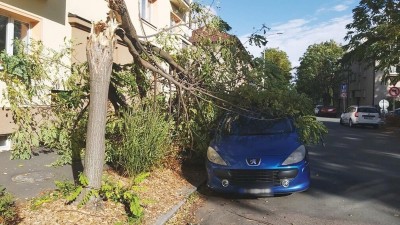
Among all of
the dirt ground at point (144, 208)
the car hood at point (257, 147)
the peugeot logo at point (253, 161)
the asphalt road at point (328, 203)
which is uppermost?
the car hood at point (257, 147)

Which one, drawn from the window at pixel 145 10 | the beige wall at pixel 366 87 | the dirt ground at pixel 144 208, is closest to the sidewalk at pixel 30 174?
the dirt ground at pixel 144 208

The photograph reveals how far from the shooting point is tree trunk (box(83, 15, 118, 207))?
19.7ft

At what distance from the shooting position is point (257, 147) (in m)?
7.63

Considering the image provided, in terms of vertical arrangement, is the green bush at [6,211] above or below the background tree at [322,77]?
below

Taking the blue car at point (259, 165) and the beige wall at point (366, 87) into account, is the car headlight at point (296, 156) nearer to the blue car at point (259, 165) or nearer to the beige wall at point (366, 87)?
the blue car at point (259, 165)

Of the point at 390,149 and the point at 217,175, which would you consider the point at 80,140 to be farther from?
the point at 390,149

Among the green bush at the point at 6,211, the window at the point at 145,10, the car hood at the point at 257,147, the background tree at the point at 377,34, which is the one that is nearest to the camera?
the green bush at the point at 6,211

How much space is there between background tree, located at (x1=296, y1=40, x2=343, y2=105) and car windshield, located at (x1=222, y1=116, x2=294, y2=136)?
56.8 m

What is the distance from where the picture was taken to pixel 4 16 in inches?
393

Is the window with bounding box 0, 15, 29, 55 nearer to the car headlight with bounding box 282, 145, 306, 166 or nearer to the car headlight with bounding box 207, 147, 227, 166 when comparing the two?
the car headlight with bounding box 207, 147, 227, 166

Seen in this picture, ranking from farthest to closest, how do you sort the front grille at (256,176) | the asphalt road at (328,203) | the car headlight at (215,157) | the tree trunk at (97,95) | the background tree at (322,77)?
1. the background tree at (322,77)
2. the car headlight at (215,157)
3. the front grille at (256,176)
4. the asphalt road at (328,203)
5. the tree trunk at (97,95)

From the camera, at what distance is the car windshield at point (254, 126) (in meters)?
8.43

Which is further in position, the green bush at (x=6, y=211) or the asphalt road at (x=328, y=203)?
the asphalt road at (x=328, y=203)

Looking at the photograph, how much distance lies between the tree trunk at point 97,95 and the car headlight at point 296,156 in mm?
3083
